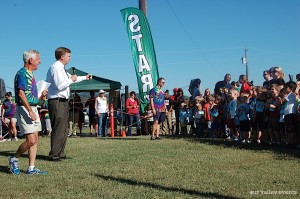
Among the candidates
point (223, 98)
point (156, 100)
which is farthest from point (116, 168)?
point (223, 98)

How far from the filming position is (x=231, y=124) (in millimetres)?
12398

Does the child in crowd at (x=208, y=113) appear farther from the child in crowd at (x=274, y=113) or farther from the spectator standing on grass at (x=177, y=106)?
the child in crowd at (x=274, y=113)

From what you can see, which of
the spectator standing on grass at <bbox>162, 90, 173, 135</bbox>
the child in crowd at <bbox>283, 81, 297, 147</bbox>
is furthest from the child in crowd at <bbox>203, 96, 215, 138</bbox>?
the child in crowd at <bbox>283, 81, 297, 147</bbox>

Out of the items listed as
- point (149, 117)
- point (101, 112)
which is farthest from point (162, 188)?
point (149, 117)

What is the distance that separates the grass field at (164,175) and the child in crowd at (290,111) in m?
0.97

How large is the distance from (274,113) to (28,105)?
246 inches

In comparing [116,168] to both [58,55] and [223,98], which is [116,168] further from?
[223,98]

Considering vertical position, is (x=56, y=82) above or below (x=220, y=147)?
above

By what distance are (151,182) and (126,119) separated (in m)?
12.8

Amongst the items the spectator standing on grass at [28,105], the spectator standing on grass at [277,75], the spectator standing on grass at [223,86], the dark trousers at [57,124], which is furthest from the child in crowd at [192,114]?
the spectator standing on grass at [28,105]

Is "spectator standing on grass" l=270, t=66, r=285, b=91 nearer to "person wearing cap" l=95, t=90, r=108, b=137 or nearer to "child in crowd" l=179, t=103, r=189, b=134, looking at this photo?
"child in crowd" l=179, t=103, r=189, b=134

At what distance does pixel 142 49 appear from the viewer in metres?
16.6

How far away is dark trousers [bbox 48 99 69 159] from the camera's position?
7.93m

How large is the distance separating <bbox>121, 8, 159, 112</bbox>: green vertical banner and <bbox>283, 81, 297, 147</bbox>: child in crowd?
7642 millimetres
